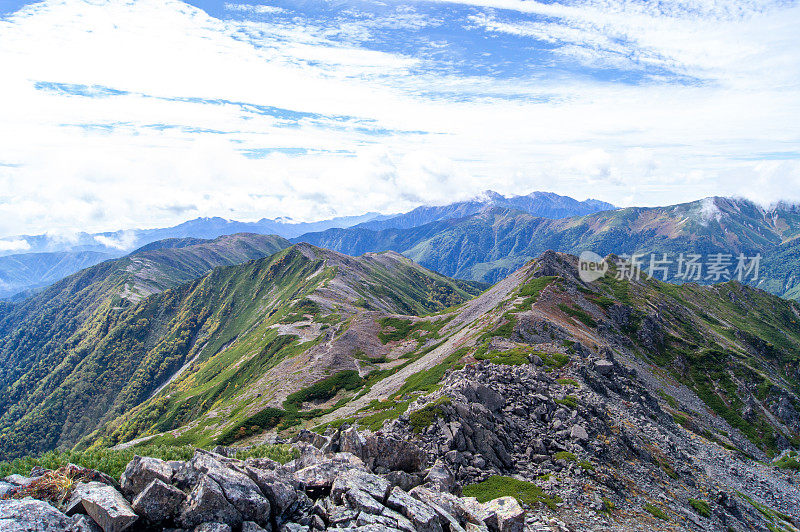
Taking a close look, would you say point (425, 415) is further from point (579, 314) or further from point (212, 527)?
point (579, 314)

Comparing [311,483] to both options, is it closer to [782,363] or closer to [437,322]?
[437,322]

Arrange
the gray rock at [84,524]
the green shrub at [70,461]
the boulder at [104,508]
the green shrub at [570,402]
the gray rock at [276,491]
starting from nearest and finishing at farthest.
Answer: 1. the gray rock at [84,524]
2. the boulder at [104,508]
3. the gray rock at [276,491]
4. the green shrub at [70,461]
5. the green shrub at [570,402]

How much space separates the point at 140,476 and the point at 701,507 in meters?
53.9

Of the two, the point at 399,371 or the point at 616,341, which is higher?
the point at 616,341

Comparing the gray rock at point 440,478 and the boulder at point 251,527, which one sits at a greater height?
the boulder at point 251,527

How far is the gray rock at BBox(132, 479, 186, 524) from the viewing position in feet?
58.1

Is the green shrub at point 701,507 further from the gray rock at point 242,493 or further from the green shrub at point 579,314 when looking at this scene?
the green shrub at point 579,314

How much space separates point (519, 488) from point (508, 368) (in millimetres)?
25714

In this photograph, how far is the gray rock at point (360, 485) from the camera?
2178 centimetres

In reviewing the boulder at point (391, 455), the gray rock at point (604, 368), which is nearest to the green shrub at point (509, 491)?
the boulder at point (391, 455)

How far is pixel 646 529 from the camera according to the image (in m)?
33.3

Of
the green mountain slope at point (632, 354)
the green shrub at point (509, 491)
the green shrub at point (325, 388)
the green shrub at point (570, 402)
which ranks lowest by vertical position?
the green shrub at point (325, 388)

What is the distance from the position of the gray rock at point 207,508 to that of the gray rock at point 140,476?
2.37m

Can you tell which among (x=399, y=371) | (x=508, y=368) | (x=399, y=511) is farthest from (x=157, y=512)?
(x=399, y=371)
